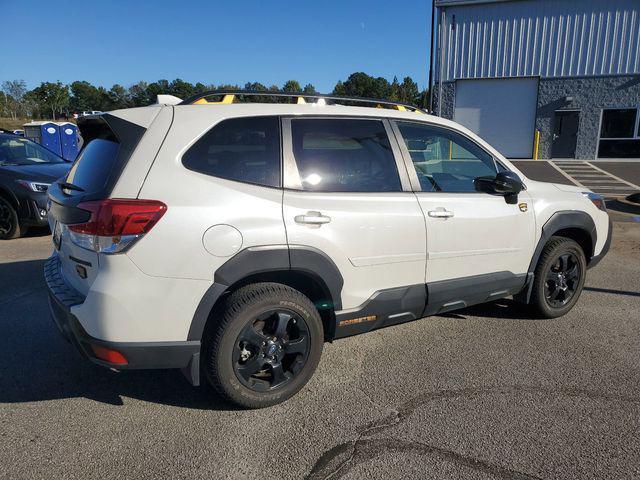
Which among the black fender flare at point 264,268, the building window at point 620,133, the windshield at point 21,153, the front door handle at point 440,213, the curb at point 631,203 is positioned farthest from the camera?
the building window at point 620,133

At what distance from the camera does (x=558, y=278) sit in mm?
4281

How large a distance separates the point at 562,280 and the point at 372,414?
2.43 meters

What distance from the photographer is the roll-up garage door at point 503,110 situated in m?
23.7

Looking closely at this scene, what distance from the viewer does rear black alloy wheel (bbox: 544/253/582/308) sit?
13.9 ft

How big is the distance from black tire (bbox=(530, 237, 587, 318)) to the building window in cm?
2220

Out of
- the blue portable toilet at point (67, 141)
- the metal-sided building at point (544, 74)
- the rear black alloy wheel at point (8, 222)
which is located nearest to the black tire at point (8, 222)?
the rear black alloy wheel at point (8, 222)

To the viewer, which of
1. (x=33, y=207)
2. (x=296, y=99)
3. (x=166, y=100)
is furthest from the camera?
(x=33, y=207)

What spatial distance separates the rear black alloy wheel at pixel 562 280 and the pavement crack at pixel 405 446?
1.30 m

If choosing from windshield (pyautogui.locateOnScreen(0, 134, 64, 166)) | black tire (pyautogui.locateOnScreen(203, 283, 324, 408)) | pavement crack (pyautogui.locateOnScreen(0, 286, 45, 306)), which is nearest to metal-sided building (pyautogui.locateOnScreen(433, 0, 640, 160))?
windshield (pyautogui.locateOnScreen(0, 134, 64, 166))

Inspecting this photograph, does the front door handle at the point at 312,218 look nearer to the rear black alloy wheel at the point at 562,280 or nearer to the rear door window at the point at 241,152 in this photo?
the rear door window at the point at 241,152

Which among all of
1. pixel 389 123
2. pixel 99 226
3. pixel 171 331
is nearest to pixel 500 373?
pixel 389 123

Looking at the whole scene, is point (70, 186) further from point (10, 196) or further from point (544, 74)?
point (544, 74)

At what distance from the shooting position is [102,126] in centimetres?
297

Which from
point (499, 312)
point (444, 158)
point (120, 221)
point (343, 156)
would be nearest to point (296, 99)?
point (343, 156)
